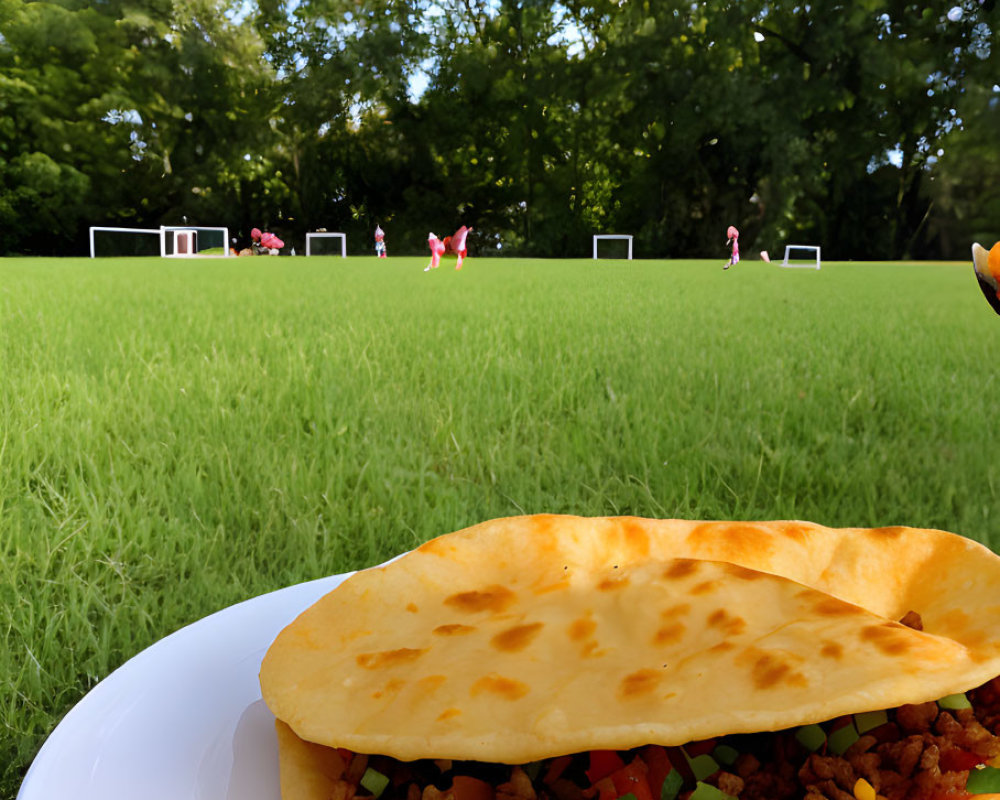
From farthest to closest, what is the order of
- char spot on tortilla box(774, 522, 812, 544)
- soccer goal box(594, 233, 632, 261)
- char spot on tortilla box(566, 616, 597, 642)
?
soccer goal box(594, 233, 632, 261), char spot on tortilla box(774, 522, 812, 544), char spot on tortilla box(566, 616, 597, 642)

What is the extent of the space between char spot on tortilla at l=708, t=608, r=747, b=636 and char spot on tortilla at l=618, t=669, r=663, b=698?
14 centimetres

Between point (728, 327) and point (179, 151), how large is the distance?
3462 centimetres

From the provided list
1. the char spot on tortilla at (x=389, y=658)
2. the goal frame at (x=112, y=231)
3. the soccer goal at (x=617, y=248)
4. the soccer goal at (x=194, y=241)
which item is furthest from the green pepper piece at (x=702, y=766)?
the soccer goal at (x=617, y=248)

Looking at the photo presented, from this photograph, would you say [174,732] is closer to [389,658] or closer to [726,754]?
[389,658]

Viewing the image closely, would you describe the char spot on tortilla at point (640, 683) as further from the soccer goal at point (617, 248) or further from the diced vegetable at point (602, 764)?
the soccer goal at point (617, 248)

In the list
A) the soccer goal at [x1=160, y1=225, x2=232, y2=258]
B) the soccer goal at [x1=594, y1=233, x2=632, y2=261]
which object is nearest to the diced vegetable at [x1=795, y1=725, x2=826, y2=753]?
the soccer goal at [x1=160, y1=225, x2=232, y2=258]

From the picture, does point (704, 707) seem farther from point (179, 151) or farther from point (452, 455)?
point (179, 151)

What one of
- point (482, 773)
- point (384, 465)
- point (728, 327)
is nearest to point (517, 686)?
point (482, 773)

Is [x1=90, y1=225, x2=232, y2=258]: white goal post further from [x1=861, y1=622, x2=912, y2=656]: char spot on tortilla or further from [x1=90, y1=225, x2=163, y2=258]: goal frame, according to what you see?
[x1=861, y1=622, x2=912, y2=656]: char spot on tortilla

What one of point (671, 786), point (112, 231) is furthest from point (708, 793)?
point (112, 231)

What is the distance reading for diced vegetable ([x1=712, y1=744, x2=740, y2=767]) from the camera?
1.09m

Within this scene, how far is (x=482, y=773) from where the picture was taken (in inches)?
44.3

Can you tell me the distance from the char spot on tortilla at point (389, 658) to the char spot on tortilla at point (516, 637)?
0.38ft

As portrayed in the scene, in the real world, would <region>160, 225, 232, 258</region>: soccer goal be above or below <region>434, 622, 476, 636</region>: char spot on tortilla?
above
